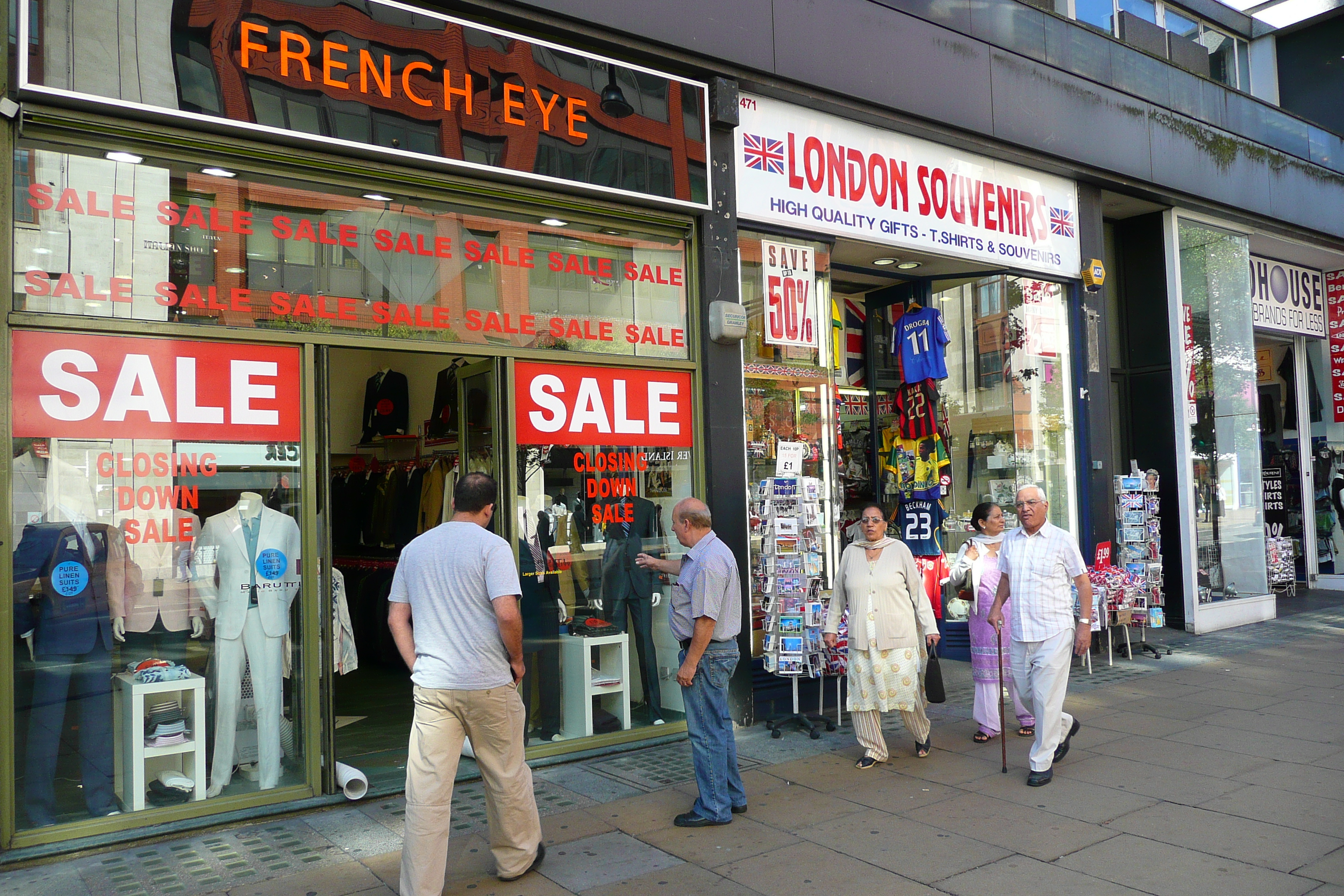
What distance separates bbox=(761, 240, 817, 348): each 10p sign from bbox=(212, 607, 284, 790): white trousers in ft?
14.6

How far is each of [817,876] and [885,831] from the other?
75 cm

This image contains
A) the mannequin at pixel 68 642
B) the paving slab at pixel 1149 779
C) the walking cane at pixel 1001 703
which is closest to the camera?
the mannequin at pixel 68 642

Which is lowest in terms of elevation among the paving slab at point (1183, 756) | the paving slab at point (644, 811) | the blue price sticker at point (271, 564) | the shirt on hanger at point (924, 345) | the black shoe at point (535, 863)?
the paving slab at point (1183, 756)

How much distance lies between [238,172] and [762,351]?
4105 mm

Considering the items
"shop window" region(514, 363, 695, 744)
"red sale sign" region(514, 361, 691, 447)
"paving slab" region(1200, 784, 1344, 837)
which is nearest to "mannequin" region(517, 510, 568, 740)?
"shop window" region(514, 363, 695, 744)

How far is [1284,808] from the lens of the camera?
5164 mm

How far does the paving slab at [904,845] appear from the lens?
14.6 feet

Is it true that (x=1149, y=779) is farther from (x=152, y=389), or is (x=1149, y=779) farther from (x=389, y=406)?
(x=389, y=406)

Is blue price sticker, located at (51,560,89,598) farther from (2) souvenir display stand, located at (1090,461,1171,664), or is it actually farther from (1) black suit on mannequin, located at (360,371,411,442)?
(2) souvenir display stand, located at (1090,461,1171,664)

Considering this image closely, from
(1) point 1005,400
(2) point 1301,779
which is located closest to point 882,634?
(2) point 1301,779

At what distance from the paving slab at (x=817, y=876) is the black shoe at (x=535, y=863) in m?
0.85

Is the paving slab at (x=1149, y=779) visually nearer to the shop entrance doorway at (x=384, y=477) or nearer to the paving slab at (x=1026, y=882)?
the paving slab at (x=1026, y=882)

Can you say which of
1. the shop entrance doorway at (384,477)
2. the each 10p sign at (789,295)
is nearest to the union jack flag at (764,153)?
the each 10p sign at (789,295)

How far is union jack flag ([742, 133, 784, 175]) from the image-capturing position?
7.62 m
